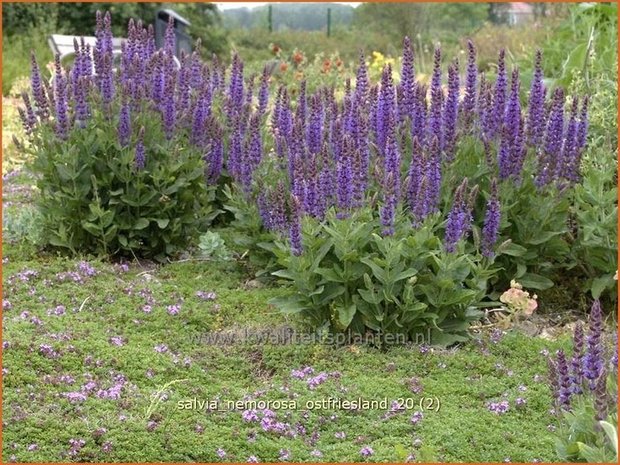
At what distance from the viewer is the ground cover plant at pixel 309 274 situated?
3.65 metres

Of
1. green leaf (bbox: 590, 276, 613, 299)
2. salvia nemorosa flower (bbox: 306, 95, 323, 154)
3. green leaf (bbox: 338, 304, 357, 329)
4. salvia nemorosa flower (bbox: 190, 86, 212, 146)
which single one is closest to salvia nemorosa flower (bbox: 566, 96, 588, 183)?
green leaf (bbox: 590, 276, 613, 299)

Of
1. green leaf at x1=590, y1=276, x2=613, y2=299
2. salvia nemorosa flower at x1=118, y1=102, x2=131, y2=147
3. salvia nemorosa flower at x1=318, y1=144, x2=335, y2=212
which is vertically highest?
salvia nemorosa flower at x1=118, y1=102, x2=131, y2=147

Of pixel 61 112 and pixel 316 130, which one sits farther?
pixel 61 112

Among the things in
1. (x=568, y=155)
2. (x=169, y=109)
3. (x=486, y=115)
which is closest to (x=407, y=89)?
(x=486, y=115)

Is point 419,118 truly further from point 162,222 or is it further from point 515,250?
point 162,222

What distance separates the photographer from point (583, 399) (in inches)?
116

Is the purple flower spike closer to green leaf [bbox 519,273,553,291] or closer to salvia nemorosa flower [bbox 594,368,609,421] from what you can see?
green leaf [bbox 519,273,553,291]

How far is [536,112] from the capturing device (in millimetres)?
5121

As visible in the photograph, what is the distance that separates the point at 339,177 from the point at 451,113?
1.10 meters

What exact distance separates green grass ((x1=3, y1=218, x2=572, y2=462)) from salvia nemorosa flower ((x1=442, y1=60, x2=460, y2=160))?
1128 mm

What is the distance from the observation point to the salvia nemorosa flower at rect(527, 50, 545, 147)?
16.6ft

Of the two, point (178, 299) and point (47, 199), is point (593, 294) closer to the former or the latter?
point (178, 299)

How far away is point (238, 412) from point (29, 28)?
16.7m

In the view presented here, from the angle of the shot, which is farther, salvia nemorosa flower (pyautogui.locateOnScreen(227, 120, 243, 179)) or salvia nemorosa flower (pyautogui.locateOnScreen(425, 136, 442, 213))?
salvia nemorosa flower (pyautogui.locateOnScreen(227, 120, 243, 179))
